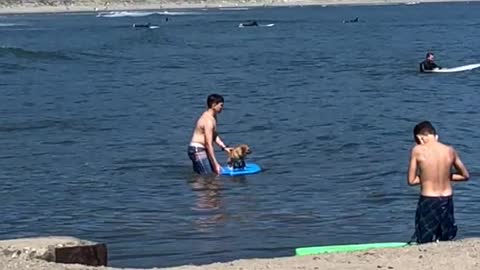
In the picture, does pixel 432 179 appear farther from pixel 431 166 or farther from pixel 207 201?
pixel 207 201

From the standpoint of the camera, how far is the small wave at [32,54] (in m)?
53.0

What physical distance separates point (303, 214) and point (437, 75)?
81.8ft

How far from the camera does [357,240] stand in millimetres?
13195

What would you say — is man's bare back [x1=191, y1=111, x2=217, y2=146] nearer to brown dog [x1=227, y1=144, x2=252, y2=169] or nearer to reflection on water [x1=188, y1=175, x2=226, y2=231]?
reflection on water [x1=188, y1=175, x2=226, y2=231]

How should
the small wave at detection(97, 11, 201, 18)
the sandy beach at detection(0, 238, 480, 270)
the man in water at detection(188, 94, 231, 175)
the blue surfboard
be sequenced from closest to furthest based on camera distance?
the sandy beach at detection(0, 238, 480, 270) → the man in water at detection(188, 94, 231, 175) → the blue surfboard → the small wave at detection(97, 11, 201, 18)

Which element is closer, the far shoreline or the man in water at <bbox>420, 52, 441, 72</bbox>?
the man in water at <bbox>420, 52, 441, 72</bbox>

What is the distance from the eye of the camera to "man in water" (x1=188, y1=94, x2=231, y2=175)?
16344 millimetres

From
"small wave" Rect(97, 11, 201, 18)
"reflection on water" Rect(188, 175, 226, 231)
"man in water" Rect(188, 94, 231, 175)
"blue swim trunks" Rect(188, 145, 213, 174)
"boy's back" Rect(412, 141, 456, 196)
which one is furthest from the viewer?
"small wave" Rect(97, 11, 201, 18)

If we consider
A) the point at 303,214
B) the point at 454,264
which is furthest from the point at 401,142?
the point at 454,264

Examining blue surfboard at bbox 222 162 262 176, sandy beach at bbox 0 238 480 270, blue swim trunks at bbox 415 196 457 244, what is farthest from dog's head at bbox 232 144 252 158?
sandy beach at bbox 0 238 480 270

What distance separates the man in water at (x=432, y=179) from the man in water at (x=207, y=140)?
5.77 metres

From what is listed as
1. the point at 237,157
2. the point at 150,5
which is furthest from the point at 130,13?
the point at 237,157

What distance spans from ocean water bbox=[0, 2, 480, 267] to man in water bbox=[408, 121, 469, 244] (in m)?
2.05

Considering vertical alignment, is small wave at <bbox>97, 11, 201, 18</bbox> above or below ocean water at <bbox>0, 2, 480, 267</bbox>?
above
